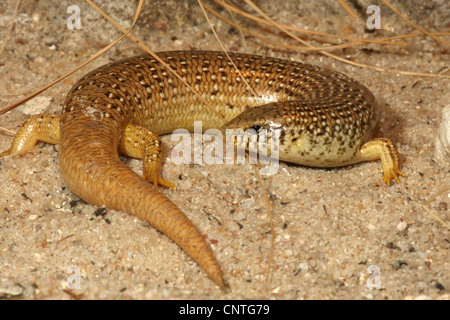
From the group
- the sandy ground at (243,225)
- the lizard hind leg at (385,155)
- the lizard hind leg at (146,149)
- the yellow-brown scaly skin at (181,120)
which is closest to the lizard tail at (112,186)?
the yellow-brown scaly skin at (181,120)

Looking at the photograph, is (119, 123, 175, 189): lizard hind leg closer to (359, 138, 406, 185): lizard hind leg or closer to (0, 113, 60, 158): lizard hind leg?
(0, 113, 60, 158): lizard hind leg

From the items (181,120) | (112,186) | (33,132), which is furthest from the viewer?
(181,120)

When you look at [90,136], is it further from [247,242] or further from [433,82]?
[433,82]

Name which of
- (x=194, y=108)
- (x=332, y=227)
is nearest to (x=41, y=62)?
(x=194, y=108)

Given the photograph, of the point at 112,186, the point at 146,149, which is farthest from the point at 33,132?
the point at 112,186

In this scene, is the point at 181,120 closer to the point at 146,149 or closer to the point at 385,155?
the point at 146,149

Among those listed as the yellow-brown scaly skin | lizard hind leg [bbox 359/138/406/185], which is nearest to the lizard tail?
the yellow-brown scaly skin

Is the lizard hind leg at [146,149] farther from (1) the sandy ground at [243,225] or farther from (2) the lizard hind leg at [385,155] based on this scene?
(2) the lizard hind leg at [385,155]
